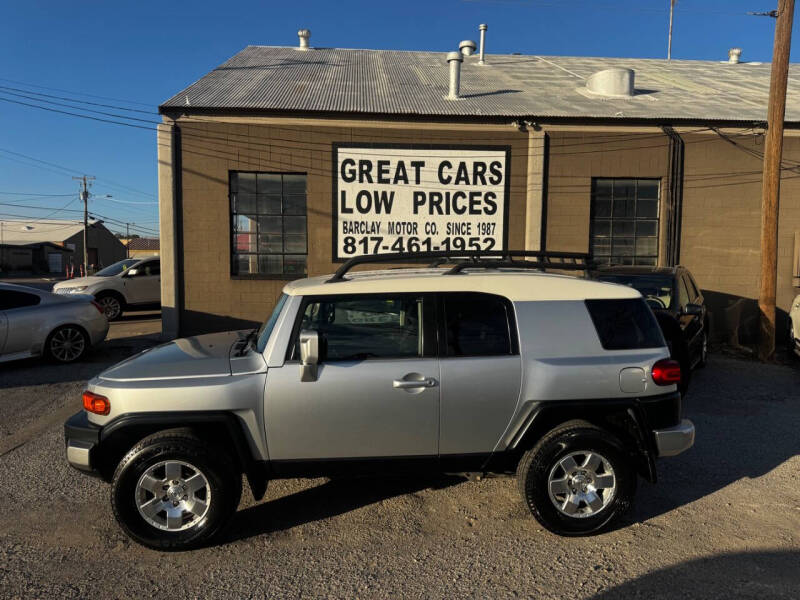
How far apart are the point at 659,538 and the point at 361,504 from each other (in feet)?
6.54

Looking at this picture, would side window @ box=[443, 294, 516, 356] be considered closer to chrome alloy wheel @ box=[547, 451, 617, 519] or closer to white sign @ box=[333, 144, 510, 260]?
A: chrome alloy wheel @ box=[547, 451, 617, 519]

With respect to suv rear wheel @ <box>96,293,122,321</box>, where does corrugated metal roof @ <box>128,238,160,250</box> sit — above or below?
above

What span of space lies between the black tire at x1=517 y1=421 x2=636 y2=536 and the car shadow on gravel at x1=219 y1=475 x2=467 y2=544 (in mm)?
943

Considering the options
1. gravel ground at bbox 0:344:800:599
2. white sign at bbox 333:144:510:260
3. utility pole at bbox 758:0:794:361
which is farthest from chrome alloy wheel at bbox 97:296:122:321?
utility pole at bbox 758:0:794:361

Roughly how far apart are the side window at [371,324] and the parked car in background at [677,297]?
3.89m

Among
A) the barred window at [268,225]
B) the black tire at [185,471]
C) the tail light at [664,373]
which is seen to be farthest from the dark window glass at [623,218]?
the black tire at [185,471]

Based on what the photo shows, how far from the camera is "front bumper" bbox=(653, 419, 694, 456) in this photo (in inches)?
139

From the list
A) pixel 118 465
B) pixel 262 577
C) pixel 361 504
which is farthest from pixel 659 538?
pixel 118 465

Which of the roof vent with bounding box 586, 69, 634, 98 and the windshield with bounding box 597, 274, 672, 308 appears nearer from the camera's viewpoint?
the windshield with bounding box 597, 274, 672, 308

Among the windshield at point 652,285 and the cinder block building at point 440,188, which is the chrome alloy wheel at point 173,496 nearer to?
the windshield at point 652,285

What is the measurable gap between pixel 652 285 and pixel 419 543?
5.65 meters

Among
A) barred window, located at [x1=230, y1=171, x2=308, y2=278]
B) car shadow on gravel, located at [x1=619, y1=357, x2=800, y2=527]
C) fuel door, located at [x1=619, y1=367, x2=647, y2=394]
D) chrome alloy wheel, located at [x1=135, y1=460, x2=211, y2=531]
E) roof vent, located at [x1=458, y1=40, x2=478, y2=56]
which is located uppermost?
roof vent, located at [x1=458, y1=40, x2=478, y2=56]

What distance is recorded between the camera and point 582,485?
11.4 ft

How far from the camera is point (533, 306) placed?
354cm
